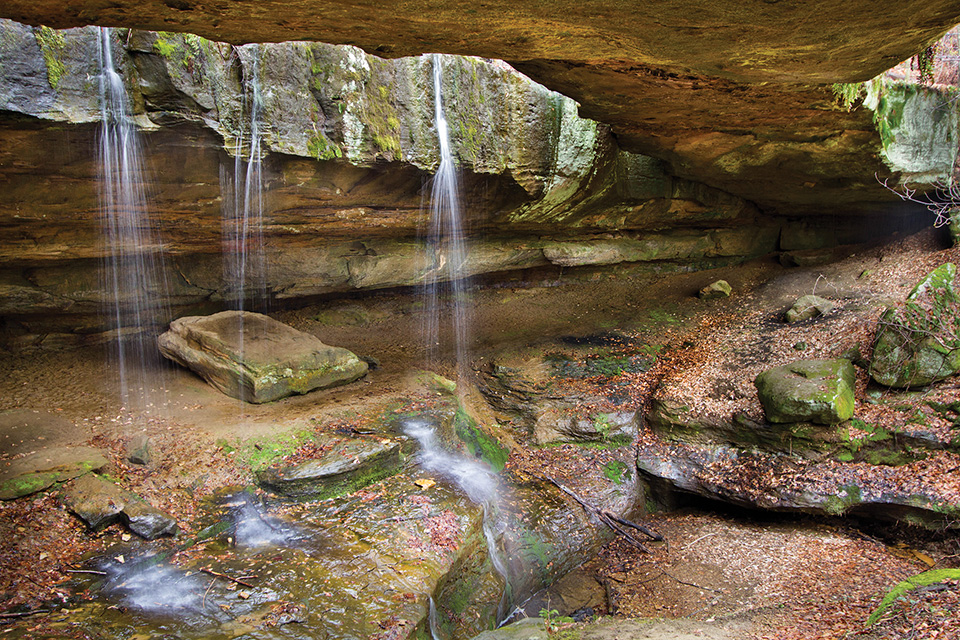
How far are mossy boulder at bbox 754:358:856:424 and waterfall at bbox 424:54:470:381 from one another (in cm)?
561

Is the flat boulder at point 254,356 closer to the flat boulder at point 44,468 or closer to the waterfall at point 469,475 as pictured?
the waterfall at point 469,475

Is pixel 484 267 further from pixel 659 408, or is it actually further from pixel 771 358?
pixel 771 358

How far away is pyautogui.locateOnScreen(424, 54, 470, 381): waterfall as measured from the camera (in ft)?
28.7

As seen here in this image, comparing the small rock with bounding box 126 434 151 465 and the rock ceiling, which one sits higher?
the rock ceiling

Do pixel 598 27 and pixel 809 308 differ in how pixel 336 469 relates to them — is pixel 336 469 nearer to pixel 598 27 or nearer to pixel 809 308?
pixel 598 27

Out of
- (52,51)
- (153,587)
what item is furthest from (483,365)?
(52,51)

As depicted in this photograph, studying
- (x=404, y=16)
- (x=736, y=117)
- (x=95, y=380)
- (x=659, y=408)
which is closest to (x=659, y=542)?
(x=659, y=408)

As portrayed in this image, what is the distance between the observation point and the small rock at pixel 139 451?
23.1ft

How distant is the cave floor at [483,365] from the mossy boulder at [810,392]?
0.57 meters

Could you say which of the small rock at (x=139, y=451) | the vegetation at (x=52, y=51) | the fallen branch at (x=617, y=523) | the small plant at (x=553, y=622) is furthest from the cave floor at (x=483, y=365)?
the vegetation at (x=52, y=51)

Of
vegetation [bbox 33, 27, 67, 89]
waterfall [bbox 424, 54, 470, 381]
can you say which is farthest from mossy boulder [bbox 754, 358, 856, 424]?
vegetation [bbox 33, 27, 67, 89]

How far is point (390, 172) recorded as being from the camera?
877 centimetres

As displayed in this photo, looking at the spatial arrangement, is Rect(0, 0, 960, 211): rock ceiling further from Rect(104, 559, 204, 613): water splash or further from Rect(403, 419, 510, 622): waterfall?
Rect(403, 419, 510, 622): waterfall

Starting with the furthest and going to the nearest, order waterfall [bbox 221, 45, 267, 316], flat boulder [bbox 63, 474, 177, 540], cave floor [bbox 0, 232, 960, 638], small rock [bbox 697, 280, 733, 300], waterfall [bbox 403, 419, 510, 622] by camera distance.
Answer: small rock [bbox 697, 280, 733, 300] → waterfall [bbox 403, 419, 510, 622] → waterfall [bbox 221, 45, 267, 316] → flat boulder [bbox 63, 474, 177, 540] → cave floor [bbox 0, 232, 960, 638]
